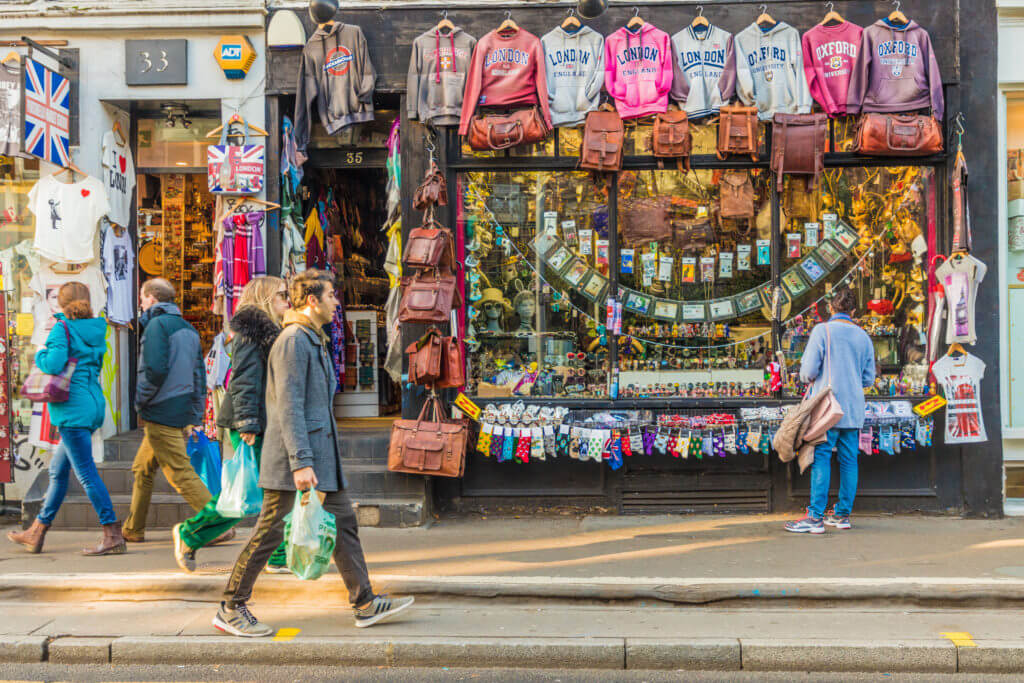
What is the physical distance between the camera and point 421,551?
6570 millimetres

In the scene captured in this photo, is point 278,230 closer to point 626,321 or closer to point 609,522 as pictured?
point 626,321

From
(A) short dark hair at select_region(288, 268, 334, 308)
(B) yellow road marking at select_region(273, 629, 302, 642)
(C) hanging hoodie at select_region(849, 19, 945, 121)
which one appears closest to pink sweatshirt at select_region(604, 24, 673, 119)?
(C) hanging hoodie at select_region(849, 19, 945, 121)

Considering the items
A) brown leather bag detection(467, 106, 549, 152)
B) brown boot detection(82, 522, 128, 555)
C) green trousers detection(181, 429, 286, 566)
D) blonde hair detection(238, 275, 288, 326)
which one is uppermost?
brown leather bag detection(467, 106, 549, 152)

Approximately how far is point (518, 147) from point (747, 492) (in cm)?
367

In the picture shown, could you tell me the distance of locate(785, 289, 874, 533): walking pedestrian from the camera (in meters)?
6.90

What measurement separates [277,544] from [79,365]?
2.60 metres

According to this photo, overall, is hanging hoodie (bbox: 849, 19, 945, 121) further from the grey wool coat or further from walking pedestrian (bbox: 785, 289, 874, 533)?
the grey wool coat

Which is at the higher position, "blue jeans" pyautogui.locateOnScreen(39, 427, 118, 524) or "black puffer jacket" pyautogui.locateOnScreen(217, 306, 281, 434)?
"black puffer jacket" pyautogui.locateOnScreen(217, 306, 281, 434)

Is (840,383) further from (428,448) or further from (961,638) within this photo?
(428,448)

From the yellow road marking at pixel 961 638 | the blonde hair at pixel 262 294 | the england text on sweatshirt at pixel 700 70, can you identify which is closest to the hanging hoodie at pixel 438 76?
the england text on sweatshirt at pixel 700 70

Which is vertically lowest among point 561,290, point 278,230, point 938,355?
point 938,355

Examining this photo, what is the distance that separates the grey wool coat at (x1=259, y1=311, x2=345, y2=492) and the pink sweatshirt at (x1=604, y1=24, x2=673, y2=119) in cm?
391

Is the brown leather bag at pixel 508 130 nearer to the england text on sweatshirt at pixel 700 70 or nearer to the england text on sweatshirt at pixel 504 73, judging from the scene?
the england text on sweatshirt at pixel 504 73

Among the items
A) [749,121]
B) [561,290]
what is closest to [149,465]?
[561,290]
